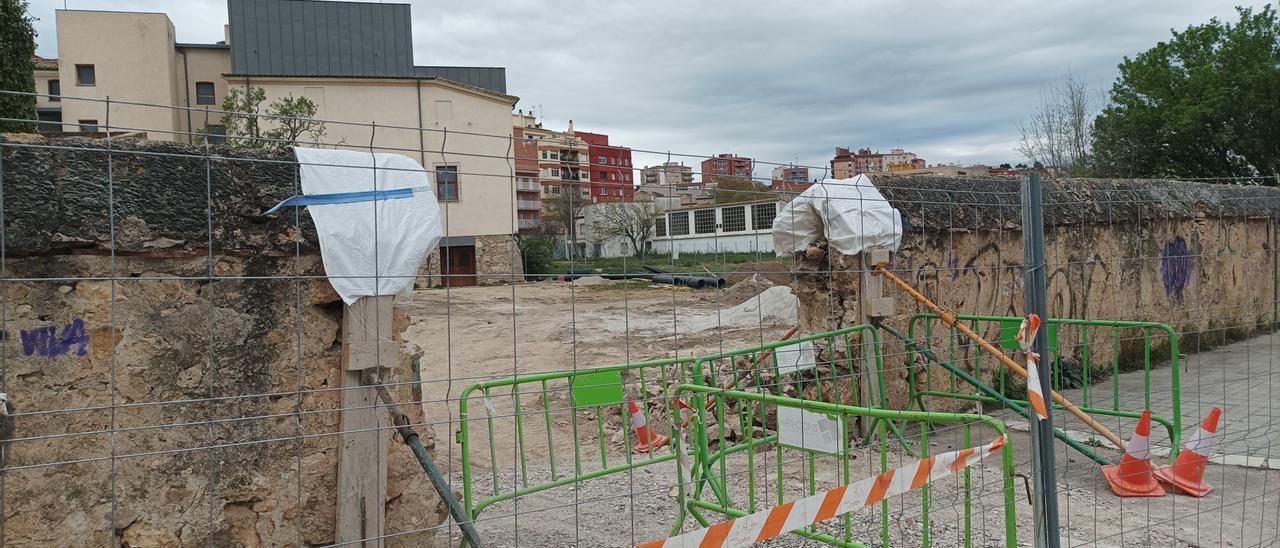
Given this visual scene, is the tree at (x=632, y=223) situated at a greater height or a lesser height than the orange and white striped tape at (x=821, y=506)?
greater

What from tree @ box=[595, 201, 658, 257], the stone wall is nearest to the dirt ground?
tree @ box=[595, 201, 658, 257]

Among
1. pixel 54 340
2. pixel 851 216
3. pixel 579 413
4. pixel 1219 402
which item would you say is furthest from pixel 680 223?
pixel 1219 402

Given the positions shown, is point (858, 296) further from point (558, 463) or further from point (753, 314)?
point (753, 314)

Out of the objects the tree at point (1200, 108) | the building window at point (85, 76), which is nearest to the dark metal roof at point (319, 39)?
the building window at point (85, 76)

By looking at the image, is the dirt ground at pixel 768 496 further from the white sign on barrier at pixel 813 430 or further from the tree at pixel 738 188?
the tree at pixel 738 188

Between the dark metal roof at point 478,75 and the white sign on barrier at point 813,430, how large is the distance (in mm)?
34176

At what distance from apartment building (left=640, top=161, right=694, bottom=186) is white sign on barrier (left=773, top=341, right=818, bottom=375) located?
2.76 m

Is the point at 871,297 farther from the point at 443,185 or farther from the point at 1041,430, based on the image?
the point at 443,185

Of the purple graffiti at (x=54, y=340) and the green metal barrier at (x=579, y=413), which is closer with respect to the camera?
the purple graffiti at (x=54, y=340)

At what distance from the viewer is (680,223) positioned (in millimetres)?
4777

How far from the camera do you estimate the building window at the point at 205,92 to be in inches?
1507

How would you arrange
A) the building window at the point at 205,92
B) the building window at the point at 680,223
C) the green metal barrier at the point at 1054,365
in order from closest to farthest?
1. the building window at the point at 680,223
2. the green metal barrier at the point at 1054,365
3. the building window at the point at 205,92

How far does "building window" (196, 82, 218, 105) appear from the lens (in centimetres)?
3828

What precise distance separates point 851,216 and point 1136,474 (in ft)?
9.28
